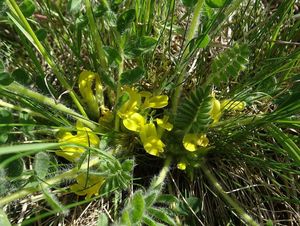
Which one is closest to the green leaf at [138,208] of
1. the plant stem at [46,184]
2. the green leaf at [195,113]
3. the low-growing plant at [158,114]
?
the low-growing plant at [158,114]

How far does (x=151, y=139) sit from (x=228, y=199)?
0.25 m

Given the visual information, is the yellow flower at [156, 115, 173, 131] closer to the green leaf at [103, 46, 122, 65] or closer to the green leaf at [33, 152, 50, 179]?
the green leaf at [103, 46, 122, 65]

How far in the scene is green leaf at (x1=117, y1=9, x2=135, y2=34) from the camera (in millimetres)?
1138

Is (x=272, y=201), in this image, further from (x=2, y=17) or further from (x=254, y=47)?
(x=2, y=17)

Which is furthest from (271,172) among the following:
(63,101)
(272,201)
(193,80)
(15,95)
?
(15,95)

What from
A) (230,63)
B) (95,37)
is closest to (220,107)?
(230,63)

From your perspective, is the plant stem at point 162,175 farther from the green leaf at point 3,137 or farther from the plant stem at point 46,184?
the green leaf at point 3,137

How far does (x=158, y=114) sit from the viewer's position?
142 cm

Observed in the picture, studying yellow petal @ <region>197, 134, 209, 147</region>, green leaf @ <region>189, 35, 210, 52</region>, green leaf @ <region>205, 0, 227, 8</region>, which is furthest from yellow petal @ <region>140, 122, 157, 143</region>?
green leaf @ <region>205, 0, 227, 8</region>

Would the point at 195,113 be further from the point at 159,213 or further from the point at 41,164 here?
the point at 41,164

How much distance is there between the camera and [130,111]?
1.32 meters

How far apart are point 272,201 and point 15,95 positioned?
0.74m

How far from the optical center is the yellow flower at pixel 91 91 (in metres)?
1.37

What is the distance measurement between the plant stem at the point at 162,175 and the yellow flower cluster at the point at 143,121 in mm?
36
